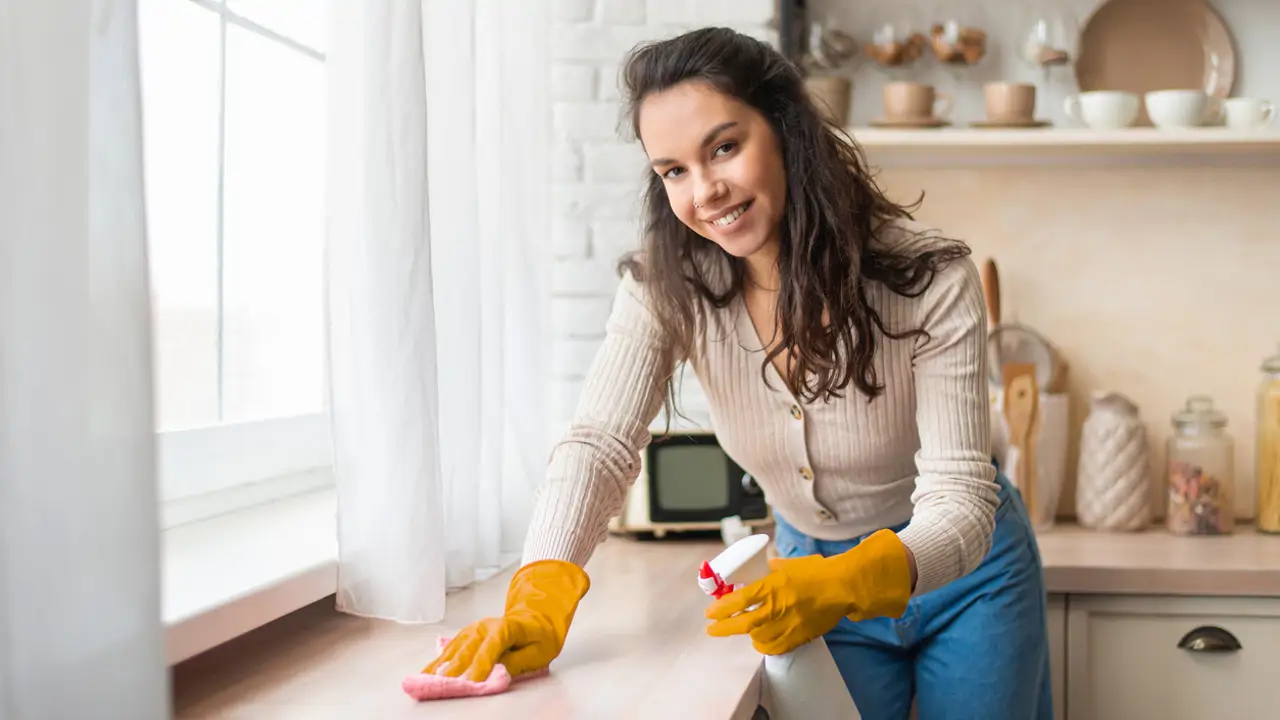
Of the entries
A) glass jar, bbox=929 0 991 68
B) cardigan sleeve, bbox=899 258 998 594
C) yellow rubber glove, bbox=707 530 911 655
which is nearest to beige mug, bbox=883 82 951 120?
glass jar, bbox=929 0 991 68

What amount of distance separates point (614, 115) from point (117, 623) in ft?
5.11

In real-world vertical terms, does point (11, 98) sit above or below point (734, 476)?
above

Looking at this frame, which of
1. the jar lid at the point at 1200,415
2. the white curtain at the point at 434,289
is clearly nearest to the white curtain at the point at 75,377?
the white curtain at the point at 434,289

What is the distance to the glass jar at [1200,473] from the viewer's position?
2.11m

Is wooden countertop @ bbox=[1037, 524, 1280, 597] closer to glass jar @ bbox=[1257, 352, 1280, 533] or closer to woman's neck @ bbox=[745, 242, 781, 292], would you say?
glass jar @ bbox=[1257, 352, 1280, 533]

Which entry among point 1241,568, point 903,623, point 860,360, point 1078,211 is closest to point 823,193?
point 860,360

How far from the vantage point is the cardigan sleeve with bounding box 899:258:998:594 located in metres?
1.24

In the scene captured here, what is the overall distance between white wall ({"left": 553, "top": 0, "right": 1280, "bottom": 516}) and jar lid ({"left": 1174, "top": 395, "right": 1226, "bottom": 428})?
0.40 feet

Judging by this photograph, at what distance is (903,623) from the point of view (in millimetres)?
1453

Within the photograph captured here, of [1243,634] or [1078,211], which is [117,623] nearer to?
[1243,634]

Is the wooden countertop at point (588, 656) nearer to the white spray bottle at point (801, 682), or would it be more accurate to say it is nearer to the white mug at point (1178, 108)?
the white spray bottle at point (801, 682)

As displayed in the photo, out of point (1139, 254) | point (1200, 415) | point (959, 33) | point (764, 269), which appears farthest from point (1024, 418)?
point (764, 269)

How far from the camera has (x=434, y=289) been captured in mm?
1547

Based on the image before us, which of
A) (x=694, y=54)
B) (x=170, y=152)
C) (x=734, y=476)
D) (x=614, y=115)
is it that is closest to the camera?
(x=694, y=54)
